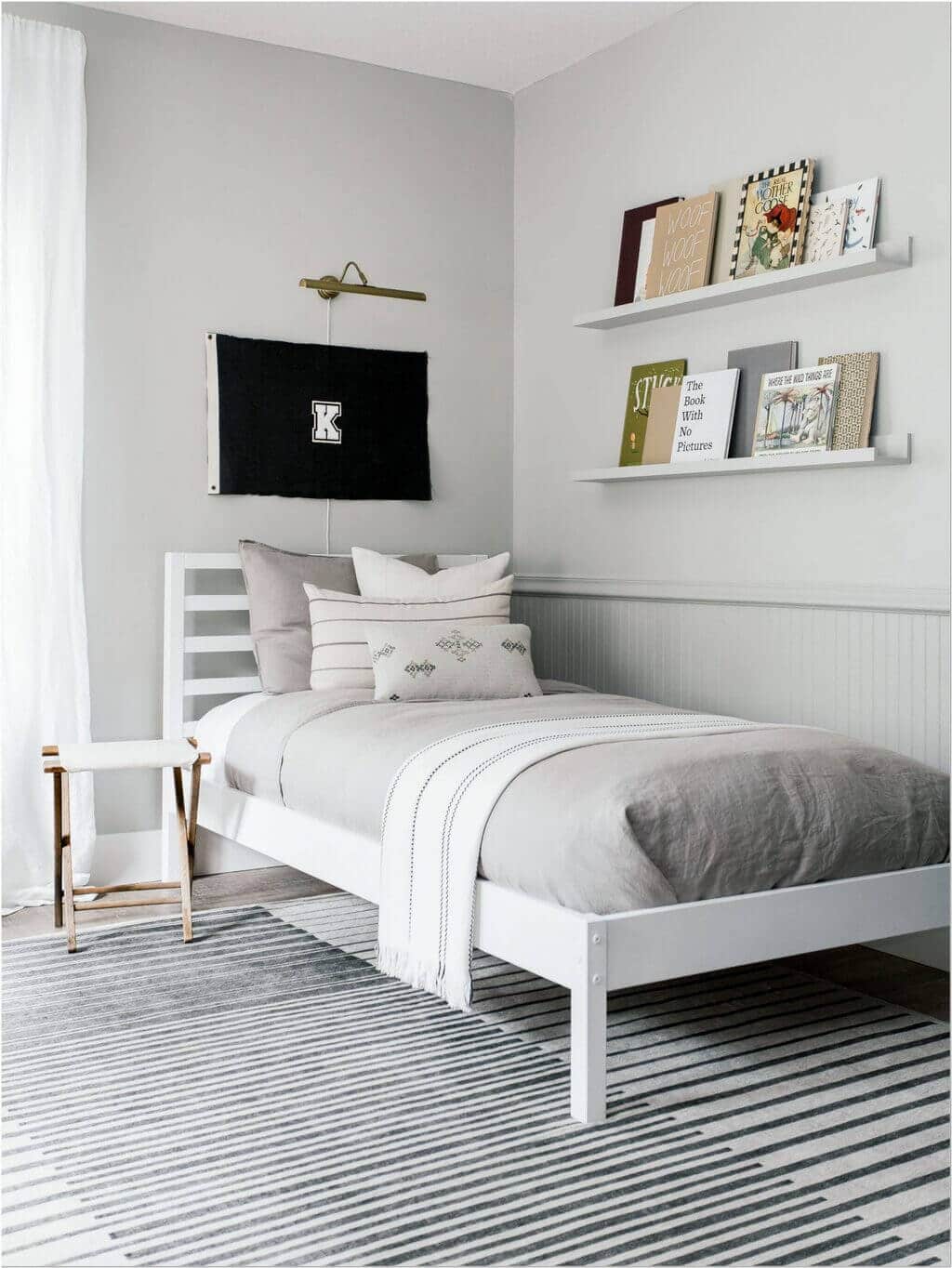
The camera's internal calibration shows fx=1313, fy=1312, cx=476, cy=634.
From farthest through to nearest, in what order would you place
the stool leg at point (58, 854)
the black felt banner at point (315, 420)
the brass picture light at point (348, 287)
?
the brass picture light at point (348, 287), the black felt banner at point (315, 420), the stool leg at point (58, 854)

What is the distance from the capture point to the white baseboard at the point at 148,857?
399 centimetres

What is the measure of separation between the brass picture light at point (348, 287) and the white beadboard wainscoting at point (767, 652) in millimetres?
1084

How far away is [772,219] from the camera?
11.6 feet

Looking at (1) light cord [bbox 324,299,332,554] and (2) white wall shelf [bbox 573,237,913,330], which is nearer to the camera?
(2) white wall shelf [bbox 573,237,913,330]

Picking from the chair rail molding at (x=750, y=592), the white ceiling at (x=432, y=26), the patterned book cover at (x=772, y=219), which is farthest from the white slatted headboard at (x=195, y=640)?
the patterned book cover at (x=772, y=219)

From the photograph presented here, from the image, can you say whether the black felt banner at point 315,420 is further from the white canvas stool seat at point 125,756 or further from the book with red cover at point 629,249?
the white canvas stool seat at point 125,756

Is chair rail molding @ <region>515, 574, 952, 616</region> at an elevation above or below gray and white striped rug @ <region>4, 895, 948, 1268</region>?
above

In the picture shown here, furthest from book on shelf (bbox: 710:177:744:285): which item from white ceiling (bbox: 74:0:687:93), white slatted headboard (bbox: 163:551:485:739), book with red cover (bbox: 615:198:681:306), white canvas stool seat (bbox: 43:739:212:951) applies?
white canvas stool seat (bbox: 43:739:212:951)

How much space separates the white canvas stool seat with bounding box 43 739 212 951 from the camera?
10.8ft

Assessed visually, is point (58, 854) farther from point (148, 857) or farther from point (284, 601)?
point (284, 601)

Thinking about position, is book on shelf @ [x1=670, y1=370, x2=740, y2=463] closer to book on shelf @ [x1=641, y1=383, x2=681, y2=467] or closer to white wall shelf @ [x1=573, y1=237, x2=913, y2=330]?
book on shelf @ [x1=641, y1=383, x2=681, y2=467]

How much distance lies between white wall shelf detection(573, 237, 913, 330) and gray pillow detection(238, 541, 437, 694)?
1.12 meters

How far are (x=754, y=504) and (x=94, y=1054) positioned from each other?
7.37 ft

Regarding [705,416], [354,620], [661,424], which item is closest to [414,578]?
[354,620]
